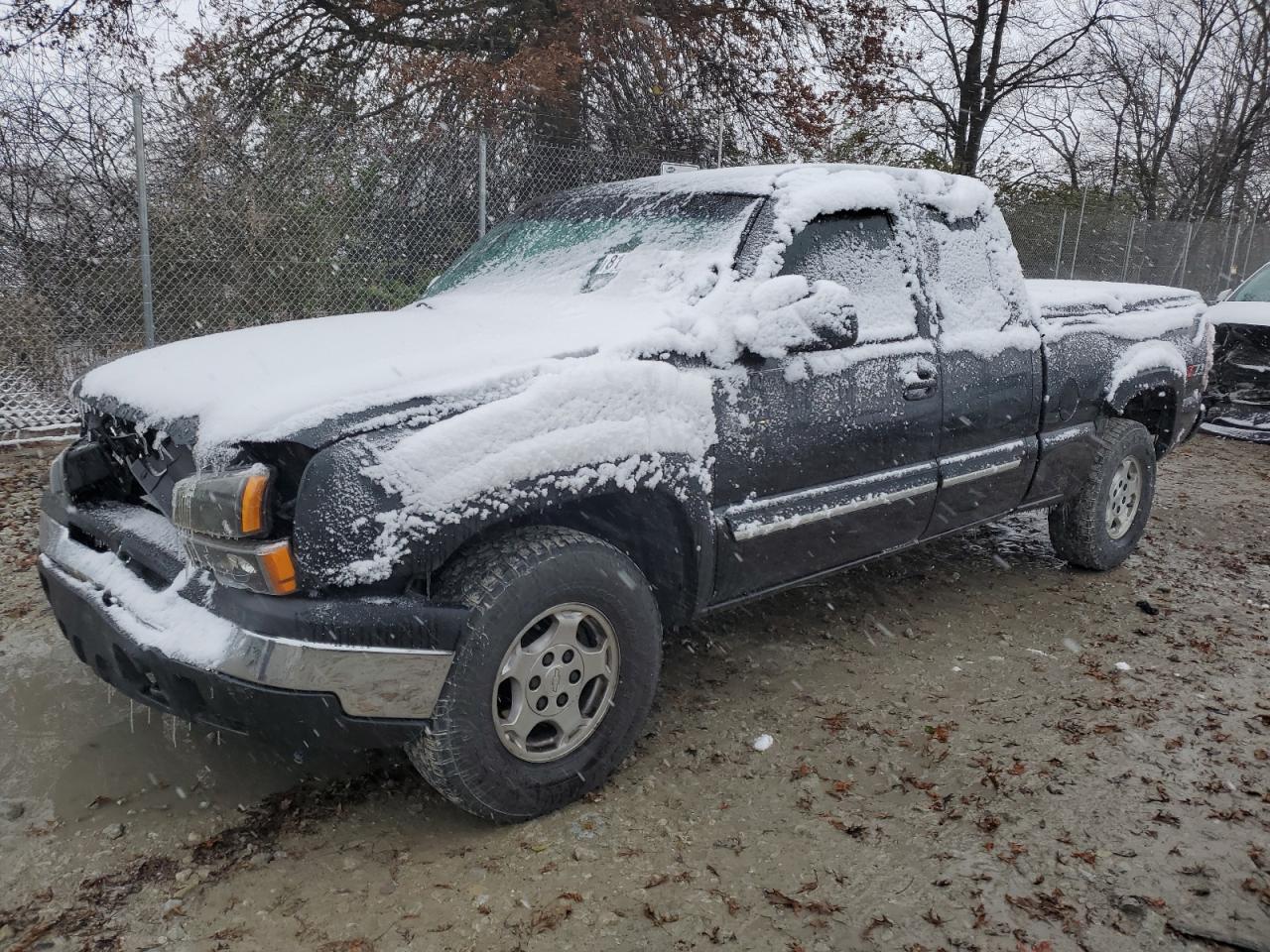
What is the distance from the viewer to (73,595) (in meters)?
2.77

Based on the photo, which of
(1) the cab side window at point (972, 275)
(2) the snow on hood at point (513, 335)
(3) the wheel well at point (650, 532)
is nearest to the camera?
(2) the snow on hood at point (513, 335)

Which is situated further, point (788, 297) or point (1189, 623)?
point (1189, 623)

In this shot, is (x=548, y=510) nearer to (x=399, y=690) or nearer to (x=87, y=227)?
(x=399, y=690)

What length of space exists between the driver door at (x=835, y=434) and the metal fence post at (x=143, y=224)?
5.05 metres

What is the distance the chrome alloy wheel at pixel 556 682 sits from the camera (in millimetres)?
2625

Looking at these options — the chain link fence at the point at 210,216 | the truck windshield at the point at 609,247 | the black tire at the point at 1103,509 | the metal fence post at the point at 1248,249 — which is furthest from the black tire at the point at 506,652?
the metal fence post at the point at 1248,249

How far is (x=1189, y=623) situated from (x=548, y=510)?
11.2 ft

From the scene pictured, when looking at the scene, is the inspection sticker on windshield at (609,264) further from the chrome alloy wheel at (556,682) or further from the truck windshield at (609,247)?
the chrome alloy wheel at (556,682)

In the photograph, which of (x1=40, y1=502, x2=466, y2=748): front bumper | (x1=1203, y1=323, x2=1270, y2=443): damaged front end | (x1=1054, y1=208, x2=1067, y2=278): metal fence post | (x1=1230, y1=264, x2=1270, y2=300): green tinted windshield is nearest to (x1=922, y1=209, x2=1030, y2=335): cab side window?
(x1=40, y1=502, x2=466, y2=748): front bumper

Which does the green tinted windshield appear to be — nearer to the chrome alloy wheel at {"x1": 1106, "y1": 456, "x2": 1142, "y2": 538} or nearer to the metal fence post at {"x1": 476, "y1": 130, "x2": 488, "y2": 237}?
the chrome alloy wheel at {"x1": 1106, "y1": 456, "x2": 1142, "y2": 538}

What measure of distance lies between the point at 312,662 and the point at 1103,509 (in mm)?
4170

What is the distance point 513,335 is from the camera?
9.98 ft

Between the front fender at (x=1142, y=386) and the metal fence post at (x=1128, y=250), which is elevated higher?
the metal fence post at (x=1128, y=250)

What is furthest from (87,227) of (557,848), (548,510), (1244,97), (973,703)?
(1244,97)
